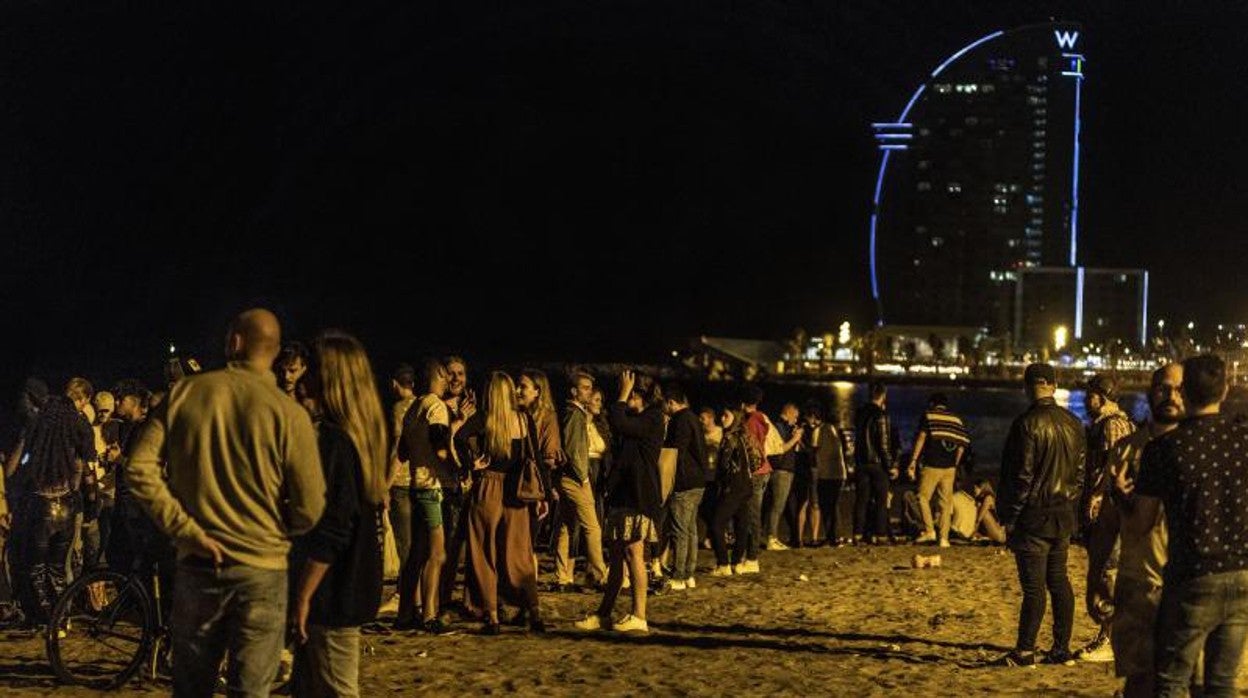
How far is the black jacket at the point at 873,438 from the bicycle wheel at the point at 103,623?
8.93 metres

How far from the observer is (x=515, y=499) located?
9.65 metres

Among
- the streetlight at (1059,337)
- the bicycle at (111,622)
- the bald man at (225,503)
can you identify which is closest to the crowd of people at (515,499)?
the bald man at (225,503)

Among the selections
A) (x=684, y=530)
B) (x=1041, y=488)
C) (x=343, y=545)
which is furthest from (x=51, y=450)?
(x=1041, y=488)

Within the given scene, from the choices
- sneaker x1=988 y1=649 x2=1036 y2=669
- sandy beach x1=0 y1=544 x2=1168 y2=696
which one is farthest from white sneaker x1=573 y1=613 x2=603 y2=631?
sneaker x1=988 y1=649 x2=1036 y2=669

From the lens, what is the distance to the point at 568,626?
10.1 m

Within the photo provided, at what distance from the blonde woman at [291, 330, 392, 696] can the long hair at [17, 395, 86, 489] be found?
3.94m

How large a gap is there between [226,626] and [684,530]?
683 cm

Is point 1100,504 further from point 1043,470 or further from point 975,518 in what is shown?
point 975,518

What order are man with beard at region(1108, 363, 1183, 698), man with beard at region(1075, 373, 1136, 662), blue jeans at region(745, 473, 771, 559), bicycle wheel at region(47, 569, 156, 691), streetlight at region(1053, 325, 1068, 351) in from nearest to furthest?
1. man with beard at region(1108, 363, 1183, 698)
2. man with beard at region(1075, 373, 1136, 662)
3. bicycle wheel at region(47, 569, 156, 691)
4. blue jeans at region(745, 473, 771, 559)
5. streetlight at region(1053, 325, 1068, 351)

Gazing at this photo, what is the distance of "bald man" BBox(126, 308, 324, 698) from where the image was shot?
16.1ft

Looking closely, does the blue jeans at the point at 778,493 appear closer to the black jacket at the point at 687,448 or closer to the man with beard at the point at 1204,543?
the black jacket at the point at 687,448

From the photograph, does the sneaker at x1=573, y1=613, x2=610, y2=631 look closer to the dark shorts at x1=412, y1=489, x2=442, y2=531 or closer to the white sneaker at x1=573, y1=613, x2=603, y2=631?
the white sneaker at x1=573, y1=613, x2=603, y2=631

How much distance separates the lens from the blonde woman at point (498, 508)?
9.45m

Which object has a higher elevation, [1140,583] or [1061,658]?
[1140,583]
